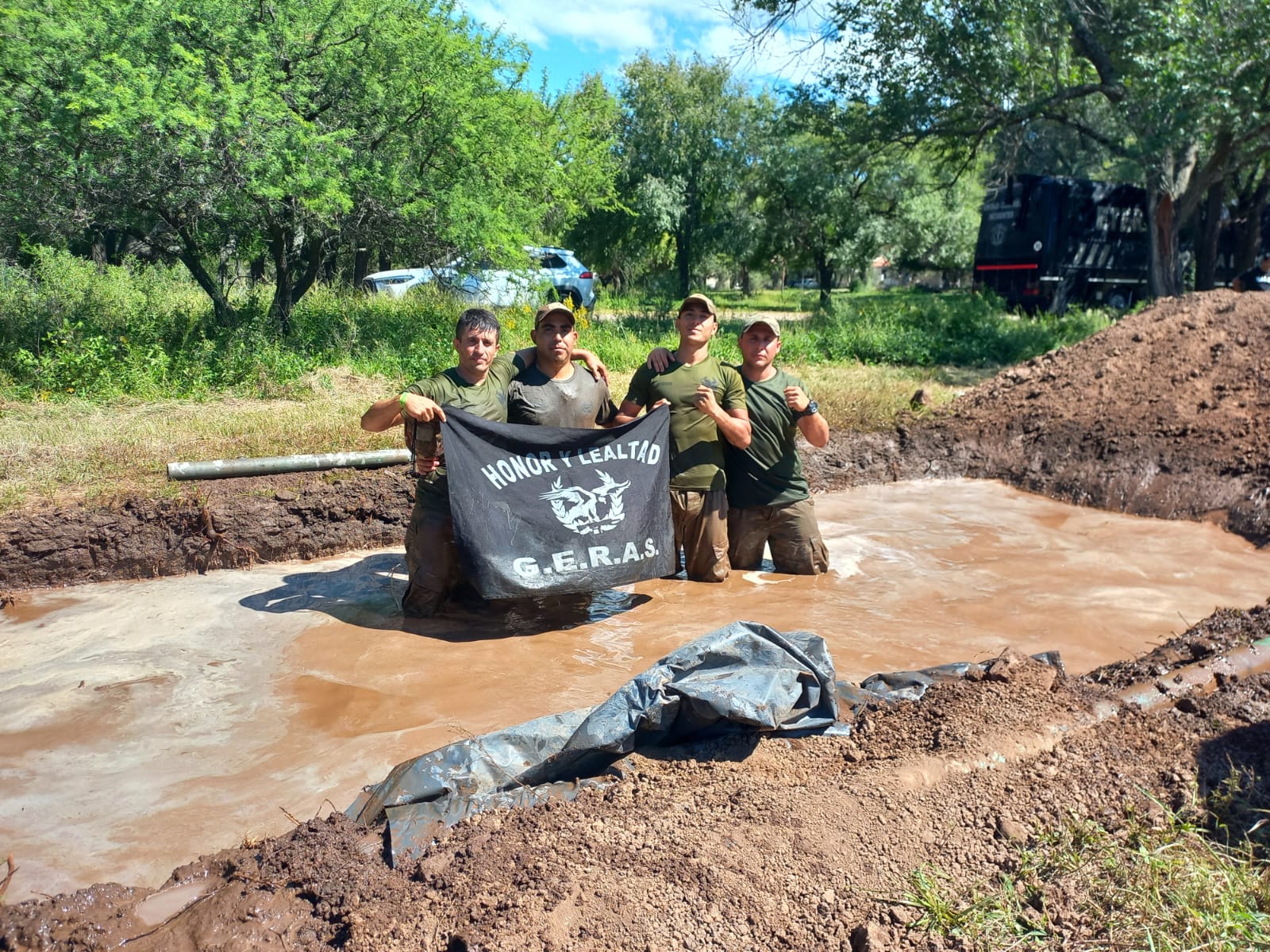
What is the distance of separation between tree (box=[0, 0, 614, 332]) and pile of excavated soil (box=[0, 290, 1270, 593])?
3.97 m

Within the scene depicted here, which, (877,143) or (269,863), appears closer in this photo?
(269,863)

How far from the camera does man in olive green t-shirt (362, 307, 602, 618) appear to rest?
5633 millimetres

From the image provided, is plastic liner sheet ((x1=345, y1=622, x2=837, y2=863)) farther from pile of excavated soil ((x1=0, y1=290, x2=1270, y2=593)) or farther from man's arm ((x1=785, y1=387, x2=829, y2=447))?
pile of excavated soil ((x1=0, y1=290, x2=1270, y2=593))

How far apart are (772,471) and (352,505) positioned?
333 centimetres

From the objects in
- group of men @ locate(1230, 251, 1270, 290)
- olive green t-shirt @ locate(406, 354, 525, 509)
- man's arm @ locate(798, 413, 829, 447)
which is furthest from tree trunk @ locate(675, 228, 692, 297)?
olive green t-shirt @ locate(406, 354, 525, 509)

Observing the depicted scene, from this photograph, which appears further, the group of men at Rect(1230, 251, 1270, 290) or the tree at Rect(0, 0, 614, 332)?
the group of men at Rect(1230, 251, 1270, 290)

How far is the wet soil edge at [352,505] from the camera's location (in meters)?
6.75

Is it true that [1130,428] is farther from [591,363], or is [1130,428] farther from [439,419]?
[439,419]

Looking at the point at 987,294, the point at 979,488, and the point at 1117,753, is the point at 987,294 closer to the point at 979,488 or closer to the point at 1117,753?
the point at 979,488

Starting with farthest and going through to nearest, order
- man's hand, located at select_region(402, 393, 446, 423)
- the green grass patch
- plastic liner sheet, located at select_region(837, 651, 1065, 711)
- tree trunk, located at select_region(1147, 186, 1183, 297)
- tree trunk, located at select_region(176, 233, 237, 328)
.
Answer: tree trunk, located at select_region(1147, 186, 1183, 297), tree trunk, located at select_region(176, 233, 237, 328), the green grass patch, man's hand, located at select_region(402, 393, 446, 423), plastic liner sheet, located at select_region(837, 651, 1065, 711)

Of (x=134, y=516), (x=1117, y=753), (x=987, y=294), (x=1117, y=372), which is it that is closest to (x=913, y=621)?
(x=1117, y=753)

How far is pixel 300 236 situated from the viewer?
11.8 m

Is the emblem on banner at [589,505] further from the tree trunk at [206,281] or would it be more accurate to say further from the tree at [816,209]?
the tree at [816,209]

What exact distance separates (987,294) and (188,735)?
741 inches
